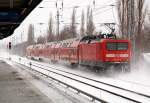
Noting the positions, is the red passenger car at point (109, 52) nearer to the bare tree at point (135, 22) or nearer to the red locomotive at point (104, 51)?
the red locomotive at point (104, 51)

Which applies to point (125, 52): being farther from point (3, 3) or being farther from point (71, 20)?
point (71, 20)

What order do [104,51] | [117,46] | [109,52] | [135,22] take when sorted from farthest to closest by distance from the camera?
1. [135,22]
2. [117,46]
3. [109,52]
4. [104,51]

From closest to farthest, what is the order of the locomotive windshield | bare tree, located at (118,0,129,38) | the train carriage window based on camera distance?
the locomotive windshield < the train carriage window < bare tree, located at (118,0,129,38)

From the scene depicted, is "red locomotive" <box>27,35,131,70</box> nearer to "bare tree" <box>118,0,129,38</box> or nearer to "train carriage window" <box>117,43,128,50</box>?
"train carriage window" <box>117,43,128,50</box>

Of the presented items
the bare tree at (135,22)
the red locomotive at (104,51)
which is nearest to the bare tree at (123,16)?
the bare tree at (135,22)

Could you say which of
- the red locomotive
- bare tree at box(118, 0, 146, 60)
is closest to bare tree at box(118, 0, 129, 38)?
bare tree at box(118, 0, 146, 60)

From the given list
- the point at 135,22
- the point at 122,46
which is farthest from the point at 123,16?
the point at 122,46

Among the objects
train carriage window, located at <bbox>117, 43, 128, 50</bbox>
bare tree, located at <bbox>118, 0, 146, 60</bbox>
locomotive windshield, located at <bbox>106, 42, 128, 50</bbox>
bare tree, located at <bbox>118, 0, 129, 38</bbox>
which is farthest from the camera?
bare tree, located at <bbox>118, 0, 129, 38</bbox>

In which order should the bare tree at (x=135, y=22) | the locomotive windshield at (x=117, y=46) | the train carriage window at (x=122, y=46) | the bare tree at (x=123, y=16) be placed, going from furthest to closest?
the bare tree at (x=123, y=16) < the bare tree at (x=135, y=22) < the train carriage window at (x=122, y=46) < the locomotive windshield at (x=117, y=46)

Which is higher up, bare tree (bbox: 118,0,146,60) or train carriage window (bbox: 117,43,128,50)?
bare tree (bbox: 118,0,146,60)

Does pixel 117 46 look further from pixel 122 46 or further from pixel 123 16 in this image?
pixel 123 16

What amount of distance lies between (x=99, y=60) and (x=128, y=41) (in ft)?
8.44

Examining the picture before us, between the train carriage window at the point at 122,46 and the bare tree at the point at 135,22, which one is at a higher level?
the bare tree at the point at 135,22

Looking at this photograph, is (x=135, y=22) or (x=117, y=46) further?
(x=135, y=22)
